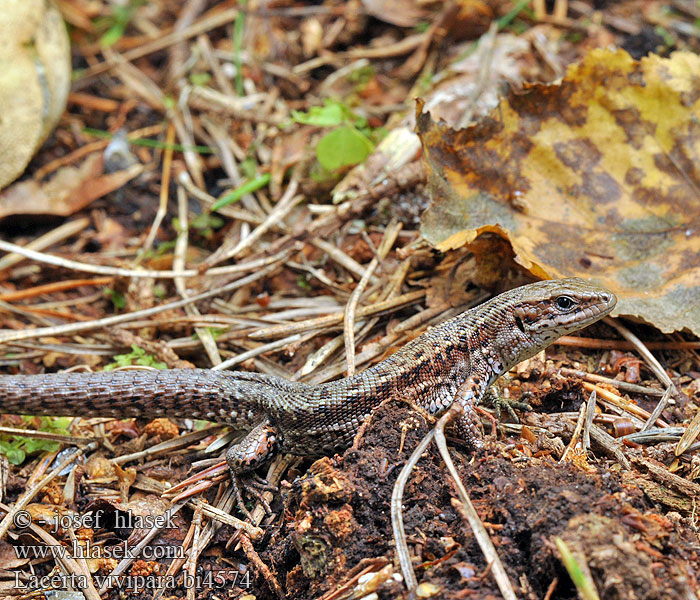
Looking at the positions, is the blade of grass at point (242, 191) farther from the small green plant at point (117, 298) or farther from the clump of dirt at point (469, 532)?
the clump of dirt at point (469, 532)

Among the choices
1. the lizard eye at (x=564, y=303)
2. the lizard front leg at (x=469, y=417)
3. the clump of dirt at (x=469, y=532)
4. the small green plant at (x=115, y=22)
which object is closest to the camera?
the clump of dirt at (x=469, y=532)

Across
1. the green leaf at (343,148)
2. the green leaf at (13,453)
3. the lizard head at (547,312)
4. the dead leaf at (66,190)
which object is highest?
the green leaf at (343,148)

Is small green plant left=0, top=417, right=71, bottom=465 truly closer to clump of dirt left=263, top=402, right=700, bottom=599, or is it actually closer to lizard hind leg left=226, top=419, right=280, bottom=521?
lizard hind leg left=226, top=419, right=280, bottom=521

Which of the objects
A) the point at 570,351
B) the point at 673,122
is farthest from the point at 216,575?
the point at 673,122

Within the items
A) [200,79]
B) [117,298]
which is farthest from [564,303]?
[200,79]

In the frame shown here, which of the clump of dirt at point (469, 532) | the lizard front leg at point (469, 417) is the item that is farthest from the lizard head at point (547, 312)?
the clump of dirt at point (469, 532)

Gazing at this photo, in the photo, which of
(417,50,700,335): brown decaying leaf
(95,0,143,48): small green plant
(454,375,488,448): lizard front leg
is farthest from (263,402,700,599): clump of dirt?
(95,0,143,48): small green plant

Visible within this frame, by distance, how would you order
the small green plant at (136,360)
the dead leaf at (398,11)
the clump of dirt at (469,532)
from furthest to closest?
the dead leaf at (398,11) < the small green plant at (136,360) < the clump of dirt at (469,532)
